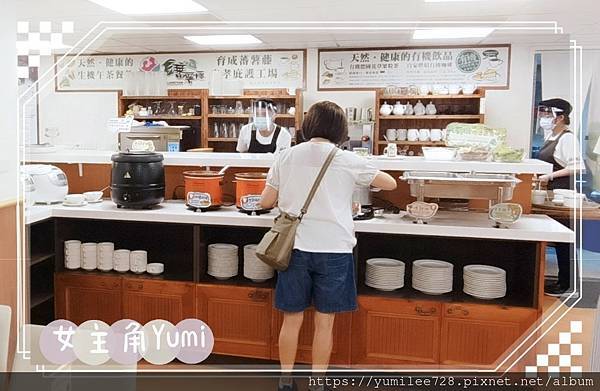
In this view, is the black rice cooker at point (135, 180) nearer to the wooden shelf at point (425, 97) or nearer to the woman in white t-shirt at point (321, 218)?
the woman in white t-shirt at point (321, 218)

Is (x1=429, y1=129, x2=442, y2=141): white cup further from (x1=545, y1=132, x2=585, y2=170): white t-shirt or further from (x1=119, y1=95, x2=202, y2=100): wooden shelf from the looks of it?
(x1=119, y1=95, x2=202, y2=100): wooden shelf

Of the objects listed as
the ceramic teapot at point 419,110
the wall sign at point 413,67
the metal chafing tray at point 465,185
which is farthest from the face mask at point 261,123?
the metal chafing tray at point 465,185

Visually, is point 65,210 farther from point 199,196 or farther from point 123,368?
point 123,368

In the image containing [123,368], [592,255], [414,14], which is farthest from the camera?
[592,255]

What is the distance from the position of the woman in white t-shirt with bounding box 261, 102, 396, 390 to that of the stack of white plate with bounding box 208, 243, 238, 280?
20.1 inches

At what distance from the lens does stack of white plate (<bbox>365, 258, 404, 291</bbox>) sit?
9.50ft

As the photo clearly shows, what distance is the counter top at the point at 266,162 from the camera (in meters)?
2.83

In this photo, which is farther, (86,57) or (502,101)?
(86,57)

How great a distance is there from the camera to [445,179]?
2793 millimetres

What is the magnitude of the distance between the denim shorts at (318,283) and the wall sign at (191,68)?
481 centimetres

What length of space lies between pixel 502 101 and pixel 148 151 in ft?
15.7

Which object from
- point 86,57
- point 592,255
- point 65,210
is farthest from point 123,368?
point 86,57

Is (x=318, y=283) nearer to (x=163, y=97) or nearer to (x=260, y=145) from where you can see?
(x=260, y=145)

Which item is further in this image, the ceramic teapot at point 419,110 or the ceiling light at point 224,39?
the ceramic teapot at point 419,110
